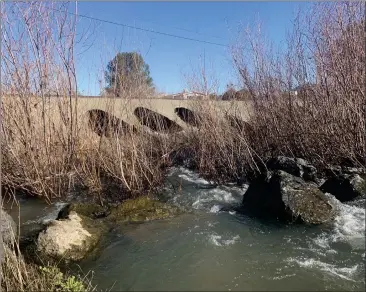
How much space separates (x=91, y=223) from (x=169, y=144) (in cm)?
335

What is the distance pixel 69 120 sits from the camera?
20.9 ft

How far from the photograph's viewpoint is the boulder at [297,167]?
22.4 feet

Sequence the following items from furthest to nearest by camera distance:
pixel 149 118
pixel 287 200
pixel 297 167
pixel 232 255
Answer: pixel 149 118, pixel 297 167, pixel 287 200, pixel 232 255

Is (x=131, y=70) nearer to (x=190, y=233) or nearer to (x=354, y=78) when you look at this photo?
(x=190, y=233)

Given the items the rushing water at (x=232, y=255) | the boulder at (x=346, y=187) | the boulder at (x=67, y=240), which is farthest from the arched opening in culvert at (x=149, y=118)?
the boulder at (x=346, y=187)

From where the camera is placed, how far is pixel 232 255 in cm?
430

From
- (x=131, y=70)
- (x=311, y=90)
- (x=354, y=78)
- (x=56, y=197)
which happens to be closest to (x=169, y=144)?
(x=131, y=70)

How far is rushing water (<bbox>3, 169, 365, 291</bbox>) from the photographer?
366 cm

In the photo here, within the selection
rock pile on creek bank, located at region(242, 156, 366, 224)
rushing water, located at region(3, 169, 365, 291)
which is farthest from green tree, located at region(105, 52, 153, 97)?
rock pile on creek bank, located at region(242, 156, 366, 224)

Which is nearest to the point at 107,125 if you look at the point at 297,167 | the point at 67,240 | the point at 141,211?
the point at 141,211

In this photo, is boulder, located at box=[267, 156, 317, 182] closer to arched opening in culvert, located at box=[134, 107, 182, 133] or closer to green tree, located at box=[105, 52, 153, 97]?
arched opening in culvert, located at box=[134, 107, 182, 133]

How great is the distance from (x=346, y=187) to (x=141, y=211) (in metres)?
3.41

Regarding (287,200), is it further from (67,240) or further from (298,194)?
(67,240)

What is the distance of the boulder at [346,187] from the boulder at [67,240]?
393cm
